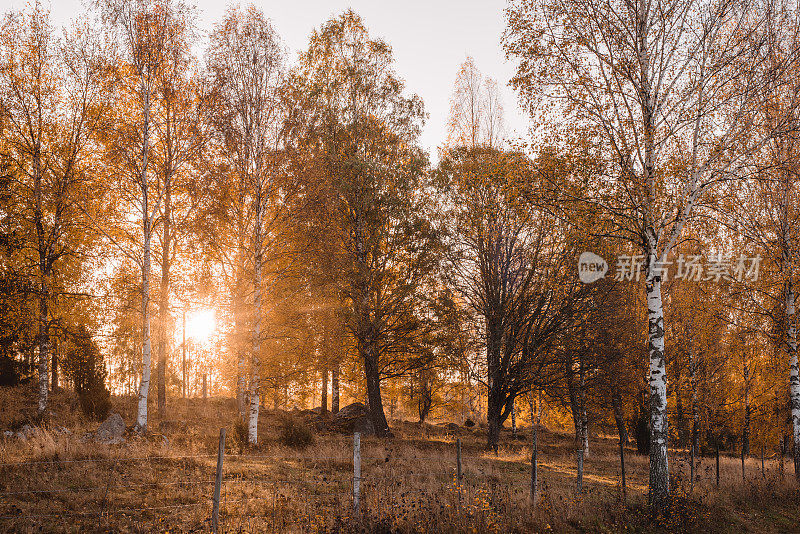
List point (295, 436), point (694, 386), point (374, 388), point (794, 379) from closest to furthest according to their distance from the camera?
1. point (794, 379)
2. point (295, 436)
3. point (374, 388)
4. point (694, 386)

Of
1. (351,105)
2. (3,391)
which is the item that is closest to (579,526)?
(351,105)

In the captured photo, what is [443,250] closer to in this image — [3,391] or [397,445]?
[397,445]

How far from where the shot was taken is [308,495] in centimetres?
865

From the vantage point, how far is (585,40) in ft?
35.3

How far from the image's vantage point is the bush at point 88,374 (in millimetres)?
16734

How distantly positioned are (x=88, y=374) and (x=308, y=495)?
44.6ft

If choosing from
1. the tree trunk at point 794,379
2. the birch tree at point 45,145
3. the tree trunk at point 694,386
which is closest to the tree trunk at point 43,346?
the birch tree at point 45,145

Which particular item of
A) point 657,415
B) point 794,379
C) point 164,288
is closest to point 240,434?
point 164,288

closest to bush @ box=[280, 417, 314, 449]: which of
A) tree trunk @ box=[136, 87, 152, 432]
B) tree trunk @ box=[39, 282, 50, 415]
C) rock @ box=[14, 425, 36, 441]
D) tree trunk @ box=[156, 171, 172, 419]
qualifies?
tree trunk @ box=[136, 87, 152, 432]

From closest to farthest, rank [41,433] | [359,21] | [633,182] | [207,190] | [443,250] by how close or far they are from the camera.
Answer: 1. [633,182]
2. [41,433]
3. [207,190]
4. [443,250]
5. [359,21]

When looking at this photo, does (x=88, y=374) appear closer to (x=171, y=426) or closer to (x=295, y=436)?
(x=171, y=426)

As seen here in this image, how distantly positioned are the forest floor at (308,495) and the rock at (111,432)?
45 cm

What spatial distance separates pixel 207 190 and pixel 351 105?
8.44 meters

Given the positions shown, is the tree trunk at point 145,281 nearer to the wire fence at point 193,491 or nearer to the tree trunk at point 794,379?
the wire fence at point 193,491
